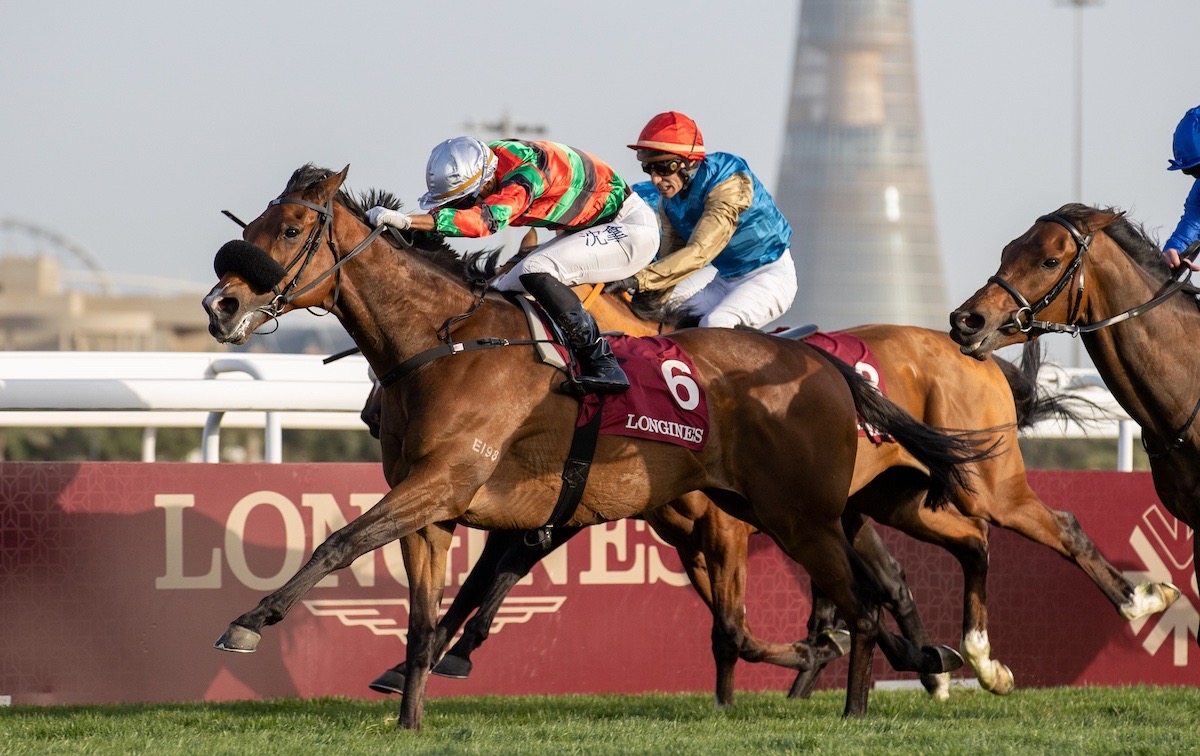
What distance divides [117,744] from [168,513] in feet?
5.43

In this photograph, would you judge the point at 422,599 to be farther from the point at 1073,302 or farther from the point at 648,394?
the point at 1073,302

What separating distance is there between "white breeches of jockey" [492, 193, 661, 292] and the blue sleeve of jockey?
1819 millimetres

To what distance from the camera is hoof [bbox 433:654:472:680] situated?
538 cm

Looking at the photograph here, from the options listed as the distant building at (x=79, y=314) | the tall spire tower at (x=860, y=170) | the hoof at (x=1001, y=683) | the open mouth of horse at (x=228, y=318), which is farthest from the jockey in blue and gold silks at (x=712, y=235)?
the tall spire tower at (x=860, y=170)

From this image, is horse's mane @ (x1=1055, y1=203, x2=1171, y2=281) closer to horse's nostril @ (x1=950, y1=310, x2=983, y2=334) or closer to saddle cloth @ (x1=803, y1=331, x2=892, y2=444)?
horse's nostril @ (x1=950, y1=310, x2=983, y2=334)

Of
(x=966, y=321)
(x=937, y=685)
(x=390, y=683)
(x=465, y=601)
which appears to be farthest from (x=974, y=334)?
(x=390, y=683)

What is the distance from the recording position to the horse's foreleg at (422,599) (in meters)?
4.85

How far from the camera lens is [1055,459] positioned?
4544 cm

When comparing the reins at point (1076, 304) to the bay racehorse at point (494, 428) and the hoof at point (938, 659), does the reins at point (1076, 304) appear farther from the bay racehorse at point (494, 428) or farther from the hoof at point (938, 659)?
the hoof at point (938, 659)

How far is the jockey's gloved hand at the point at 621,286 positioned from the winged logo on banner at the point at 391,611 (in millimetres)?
1417

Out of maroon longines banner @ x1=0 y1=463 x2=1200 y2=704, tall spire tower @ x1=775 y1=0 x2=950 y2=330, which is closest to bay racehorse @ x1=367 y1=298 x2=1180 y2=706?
maroon longines banner @ x1=0 y1=463 x2=1200 y2=704

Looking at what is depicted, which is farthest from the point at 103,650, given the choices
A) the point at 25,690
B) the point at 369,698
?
the point at 369,698

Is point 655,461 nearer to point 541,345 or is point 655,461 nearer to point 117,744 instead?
point 541,345

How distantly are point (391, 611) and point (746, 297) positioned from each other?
6.29 ft
